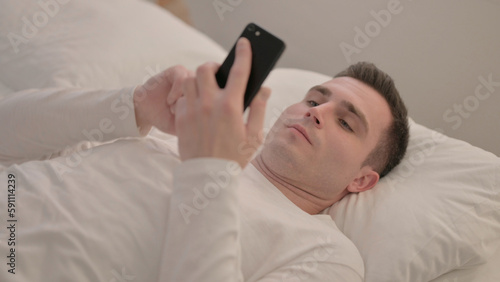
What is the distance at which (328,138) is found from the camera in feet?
3.59

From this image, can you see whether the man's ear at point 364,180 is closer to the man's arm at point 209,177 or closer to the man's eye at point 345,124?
the man's eye at point 345,124

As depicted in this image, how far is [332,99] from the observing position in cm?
Answer: 117

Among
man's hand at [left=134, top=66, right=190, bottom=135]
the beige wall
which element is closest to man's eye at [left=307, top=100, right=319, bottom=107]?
man's hand at [left=134, top=66, right=190, bottom=135]

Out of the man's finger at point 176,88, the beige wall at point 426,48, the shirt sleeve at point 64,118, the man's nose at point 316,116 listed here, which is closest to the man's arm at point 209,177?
the man's finger at point 176,88

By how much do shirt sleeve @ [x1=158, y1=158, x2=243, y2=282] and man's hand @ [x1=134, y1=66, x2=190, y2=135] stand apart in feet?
0.88

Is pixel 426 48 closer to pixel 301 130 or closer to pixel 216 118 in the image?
pixel 301 130

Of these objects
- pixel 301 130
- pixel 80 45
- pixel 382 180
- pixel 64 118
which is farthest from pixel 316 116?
pixel 80 45

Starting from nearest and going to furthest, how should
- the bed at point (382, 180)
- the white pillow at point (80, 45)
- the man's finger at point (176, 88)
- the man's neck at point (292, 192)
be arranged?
the man's finger at point (176, 88) < the bed at point (382, 180) < the man's neck at point (292, 192) < the white pillow at point (80, 45)

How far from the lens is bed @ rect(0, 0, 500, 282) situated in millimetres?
1017

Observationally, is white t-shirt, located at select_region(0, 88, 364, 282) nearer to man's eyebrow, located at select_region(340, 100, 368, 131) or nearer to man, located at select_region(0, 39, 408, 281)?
man, located at select_region(0, 39, 408, 281)

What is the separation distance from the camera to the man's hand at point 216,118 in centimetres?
68

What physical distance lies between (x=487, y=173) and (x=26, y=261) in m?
1.10

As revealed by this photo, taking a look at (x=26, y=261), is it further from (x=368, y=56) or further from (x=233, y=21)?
(x=233, y=21)

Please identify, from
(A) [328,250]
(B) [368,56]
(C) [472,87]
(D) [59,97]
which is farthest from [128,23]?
(C) [472,87]
